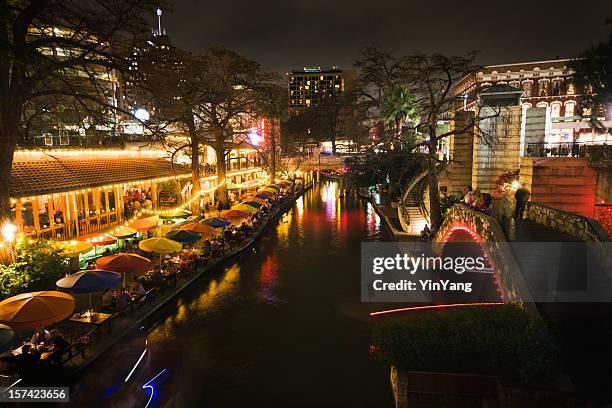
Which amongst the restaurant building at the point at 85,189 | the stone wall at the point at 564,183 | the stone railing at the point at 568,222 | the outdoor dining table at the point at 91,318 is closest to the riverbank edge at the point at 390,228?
the stone wall at the point at 564,183

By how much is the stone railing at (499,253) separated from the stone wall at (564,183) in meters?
8.53

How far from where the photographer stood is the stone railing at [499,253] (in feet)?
32.9

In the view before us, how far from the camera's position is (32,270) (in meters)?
14.3

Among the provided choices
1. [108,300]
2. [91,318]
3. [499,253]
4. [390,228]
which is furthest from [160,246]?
[390,228]

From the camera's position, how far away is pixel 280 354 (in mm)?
13211

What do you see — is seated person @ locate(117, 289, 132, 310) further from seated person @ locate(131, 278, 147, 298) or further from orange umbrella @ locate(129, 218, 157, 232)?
orange umbrella @ locate(129, 218, 157, 232)

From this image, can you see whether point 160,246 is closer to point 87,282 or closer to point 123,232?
point 123,232

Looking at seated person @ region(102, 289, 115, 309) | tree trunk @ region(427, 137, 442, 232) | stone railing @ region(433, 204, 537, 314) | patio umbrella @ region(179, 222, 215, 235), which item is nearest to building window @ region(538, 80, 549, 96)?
tree trunk @ region(427, 137, 442, 232)

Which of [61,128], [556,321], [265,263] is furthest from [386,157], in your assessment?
[556,321]

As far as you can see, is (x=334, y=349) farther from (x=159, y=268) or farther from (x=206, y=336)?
(x=159, y=268)

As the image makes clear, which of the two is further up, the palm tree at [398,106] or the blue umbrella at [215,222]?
the palm tree at [398,106]

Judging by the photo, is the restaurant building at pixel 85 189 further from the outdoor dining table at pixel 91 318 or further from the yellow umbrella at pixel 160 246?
the outdoor dining table at pixel 91 318

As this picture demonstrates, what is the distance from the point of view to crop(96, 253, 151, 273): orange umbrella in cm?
1508

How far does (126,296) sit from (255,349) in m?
5.24
